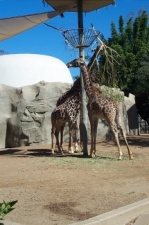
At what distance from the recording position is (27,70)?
21078 millimetres

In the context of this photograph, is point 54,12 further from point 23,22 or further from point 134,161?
point 134,161

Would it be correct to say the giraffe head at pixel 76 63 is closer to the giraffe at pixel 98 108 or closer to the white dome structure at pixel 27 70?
the giraffe at pixel 98 108

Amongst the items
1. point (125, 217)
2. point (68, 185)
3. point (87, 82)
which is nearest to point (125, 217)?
point (125, 217)

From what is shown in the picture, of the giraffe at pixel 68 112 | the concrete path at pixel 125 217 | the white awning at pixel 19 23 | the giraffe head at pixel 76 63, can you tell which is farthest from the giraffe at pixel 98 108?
the concrete path at pixel 125 217

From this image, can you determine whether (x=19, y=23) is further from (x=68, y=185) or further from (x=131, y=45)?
(x=131, y=45)

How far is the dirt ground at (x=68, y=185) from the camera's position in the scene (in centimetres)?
492

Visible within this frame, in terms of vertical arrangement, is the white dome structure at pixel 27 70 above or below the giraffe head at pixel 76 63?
above

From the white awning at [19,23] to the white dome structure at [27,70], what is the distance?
11707 millimetres

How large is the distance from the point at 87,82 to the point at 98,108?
98cm

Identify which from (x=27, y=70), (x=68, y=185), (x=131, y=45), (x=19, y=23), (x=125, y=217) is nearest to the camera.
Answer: (x=125, y=217)

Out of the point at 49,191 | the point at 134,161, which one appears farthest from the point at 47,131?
the point at 49,191

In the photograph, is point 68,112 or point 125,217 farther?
point 68,112

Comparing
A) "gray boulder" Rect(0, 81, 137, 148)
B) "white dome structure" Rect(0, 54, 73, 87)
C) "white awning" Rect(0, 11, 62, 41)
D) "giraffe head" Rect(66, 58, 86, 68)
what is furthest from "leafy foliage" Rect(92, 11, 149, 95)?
"white awning" Rect(0, 11, 62, 41)

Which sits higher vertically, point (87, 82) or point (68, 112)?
point (87, 82)
